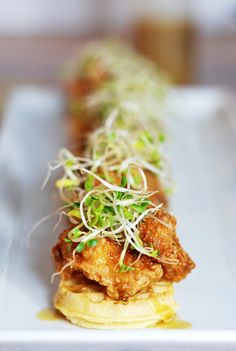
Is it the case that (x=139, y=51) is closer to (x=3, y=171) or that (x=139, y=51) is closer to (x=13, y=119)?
(x=13, y=119)

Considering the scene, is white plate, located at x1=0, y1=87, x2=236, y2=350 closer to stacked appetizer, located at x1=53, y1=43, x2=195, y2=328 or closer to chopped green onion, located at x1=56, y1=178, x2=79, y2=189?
stacked appetizer, located at x1=53, y1=43, x2=195, y2=328

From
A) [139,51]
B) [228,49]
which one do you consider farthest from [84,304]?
[228,49]

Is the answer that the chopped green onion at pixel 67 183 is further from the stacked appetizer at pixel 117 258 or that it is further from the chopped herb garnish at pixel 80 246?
the chopped herb garnish at pixel 80 246

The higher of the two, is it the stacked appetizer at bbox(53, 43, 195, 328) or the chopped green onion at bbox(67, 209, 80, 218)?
the chopped green onion at bbox(67, 209, 80, 218)

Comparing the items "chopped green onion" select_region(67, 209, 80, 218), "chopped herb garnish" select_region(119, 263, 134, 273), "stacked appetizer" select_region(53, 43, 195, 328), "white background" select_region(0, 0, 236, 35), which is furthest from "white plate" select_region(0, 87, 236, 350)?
"white background" select_region(0, 0, 236, 35)

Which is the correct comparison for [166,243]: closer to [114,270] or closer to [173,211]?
[114,270]

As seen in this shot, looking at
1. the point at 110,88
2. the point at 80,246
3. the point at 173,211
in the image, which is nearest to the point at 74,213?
the point at 80,246

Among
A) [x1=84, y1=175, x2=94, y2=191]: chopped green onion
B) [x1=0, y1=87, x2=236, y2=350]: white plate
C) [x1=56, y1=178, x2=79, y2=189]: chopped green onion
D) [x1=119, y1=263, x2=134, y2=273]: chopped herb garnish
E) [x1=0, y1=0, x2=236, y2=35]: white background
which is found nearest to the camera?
[x1=0, y1=87, x2=236, y2=350]: white plate
